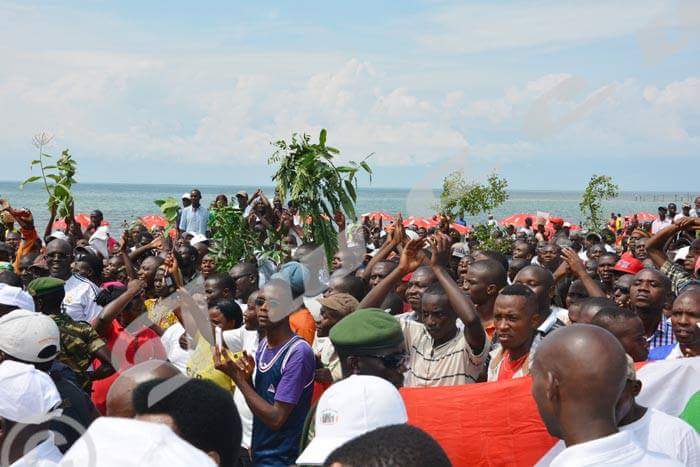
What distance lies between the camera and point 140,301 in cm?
602

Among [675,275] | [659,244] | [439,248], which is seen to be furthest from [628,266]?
[439,248]

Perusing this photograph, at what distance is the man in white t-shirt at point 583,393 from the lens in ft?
7.87

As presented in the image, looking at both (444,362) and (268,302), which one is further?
(444,362)

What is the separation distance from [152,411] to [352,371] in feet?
4.10

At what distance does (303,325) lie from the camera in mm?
5445

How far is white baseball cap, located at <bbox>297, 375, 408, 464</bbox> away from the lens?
2629mm

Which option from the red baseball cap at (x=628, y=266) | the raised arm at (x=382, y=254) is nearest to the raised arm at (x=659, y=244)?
the red baseball cap at (x=628, y=266)

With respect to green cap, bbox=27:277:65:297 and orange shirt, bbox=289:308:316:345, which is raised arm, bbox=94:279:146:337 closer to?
green cap, bbox=27:277:65:297

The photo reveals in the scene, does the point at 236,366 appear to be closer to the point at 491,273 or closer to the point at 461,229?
the point at 491,273

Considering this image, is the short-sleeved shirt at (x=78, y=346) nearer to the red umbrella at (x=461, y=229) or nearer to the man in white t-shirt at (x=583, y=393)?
the man in white t-shirt at (x=583, y=393)

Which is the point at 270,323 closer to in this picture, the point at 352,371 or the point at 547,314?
the point at 352,371

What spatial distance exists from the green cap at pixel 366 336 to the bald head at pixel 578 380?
2.95 feet

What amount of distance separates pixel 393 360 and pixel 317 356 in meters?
1.54

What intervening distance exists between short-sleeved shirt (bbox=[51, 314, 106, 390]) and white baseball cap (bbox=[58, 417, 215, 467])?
3368 millimetres
